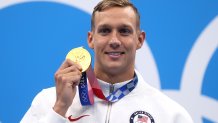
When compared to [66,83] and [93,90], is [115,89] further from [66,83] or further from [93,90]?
[66,83]

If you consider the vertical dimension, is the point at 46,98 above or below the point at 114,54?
below

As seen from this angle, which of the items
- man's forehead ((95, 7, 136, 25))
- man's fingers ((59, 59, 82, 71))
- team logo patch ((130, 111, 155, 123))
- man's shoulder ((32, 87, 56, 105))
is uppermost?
man's forehead ((95, 7, 136, 25))

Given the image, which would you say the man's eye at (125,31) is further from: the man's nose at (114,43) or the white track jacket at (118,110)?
the white track jacket at (118,110)

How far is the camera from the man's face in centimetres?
178

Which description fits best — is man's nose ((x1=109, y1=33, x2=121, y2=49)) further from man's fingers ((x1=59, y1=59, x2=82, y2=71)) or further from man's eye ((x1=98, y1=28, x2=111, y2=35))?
man's fingers ((x1=59, y1=59, x2=82, y2=71))

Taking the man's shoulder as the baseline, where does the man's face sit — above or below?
above

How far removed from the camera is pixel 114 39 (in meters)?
1.77

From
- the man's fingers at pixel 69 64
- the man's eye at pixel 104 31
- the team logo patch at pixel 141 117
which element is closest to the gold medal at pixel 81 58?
the man's fingers at pixel 69 64

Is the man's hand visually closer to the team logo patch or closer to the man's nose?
the man's nose

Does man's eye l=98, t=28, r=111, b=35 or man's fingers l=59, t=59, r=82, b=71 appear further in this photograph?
man's eye l=98, t=28, r=111, b=35

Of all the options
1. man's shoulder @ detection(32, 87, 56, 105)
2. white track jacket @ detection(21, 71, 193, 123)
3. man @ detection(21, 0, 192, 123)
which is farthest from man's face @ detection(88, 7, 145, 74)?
man's shoulder @ detection(32, 87, 56, 105)

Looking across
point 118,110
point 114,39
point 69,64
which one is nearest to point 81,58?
point 69,64

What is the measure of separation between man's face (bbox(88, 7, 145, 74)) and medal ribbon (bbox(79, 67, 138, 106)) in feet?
0.22

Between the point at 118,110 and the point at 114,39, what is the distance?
0.96ft
